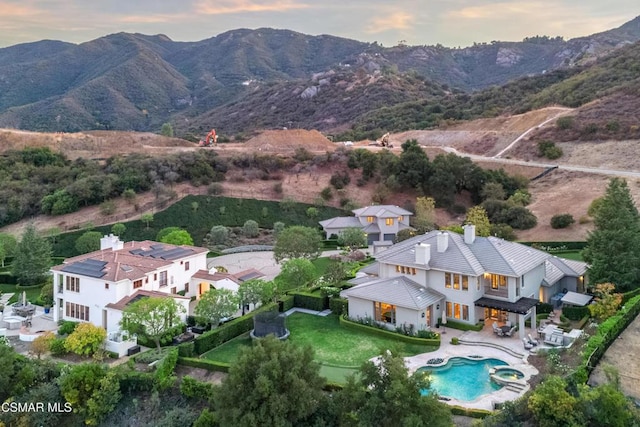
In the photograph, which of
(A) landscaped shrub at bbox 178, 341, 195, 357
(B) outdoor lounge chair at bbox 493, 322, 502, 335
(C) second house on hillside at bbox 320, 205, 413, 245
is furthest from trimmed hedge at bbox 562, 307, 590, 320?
(C) second house on hillside at bbox 320, 205, 413, 245

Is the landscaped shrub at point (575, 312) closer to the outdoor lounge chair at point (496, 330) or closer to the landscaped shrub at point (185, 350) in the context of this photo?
the outdoor lounge chair at point (496, 330)

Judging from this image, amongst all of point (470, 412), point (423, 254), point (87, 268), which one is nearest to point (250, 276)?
point (87, 268)

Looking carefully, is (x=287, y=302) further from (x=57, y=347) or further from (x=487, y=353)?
(x=57, y=347)

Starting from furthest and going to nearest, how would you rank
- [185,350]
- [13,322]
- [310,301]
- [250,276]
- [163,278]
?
[250,276] → [163,278] → [310,301] → [13,322] → [185,350]

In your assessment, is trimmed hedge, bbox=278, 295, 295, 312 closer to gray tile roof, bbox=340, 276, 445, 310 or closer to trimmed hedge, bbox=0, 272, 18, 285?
gray tile roof, bbox=340, 276, 445, 310

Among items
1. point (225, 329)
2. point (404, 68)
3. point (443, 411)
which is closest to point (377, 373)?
point (443, 411)
